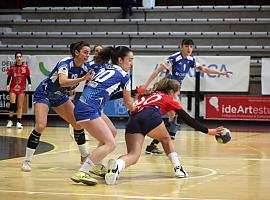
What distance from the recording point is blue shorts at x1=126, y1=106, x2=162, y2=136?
318 inches

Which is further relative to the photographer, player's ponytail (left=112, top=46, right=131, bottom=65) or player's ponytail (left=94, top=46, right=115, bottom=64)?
player's ponytail (left=94, top=46, right=115, bottom=64)

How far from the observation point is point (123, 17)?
80.5 feet

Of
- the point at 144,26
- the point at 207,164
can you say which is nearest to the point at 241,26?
the point at 144,26

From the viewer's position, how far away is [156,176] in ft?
28.1

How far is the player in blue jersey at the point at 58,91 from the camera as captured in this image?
881cm

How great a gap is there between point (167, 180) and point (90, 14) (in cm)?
1780

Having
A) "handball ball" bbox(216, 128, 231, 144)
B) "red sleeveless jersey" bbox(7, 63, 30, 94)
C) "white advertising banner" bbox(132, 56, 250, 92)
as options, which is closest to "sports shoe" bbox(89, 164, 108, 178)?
"handball ball" bbox(216, 128, 231, 144)

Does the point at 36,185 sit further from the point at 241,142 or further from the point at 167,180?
the point at 241,142

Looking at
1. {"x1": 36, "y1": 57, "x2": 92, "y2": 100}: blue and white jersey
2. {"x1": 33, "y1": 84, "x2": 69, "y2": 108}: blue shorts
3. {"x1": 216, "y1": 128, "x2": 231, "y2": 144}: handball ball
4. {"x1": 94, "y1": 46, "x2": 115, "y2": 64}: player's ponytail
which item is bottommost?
{"x1": 216, "y1": 128, "x2": 231, "y2": 144}: handball ball

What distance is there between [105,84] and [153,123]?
82 cm

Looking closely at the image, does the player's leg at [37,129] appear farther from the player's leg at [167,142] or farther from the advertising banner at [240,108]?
the advertising banner at [240,108]

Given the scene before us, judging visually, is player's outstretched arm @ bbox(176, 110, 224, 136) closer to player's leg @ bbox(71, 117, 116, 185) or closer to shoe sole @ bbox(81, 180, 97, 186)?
player's leg @ bbox(71, 117, 116, 185)

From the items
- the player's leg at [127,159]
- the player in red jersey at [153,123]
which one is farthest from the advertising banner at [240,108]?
the player's leg at [127,159]

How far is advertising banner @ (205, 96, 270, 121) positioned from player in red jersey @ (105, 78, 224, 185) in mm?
11643
